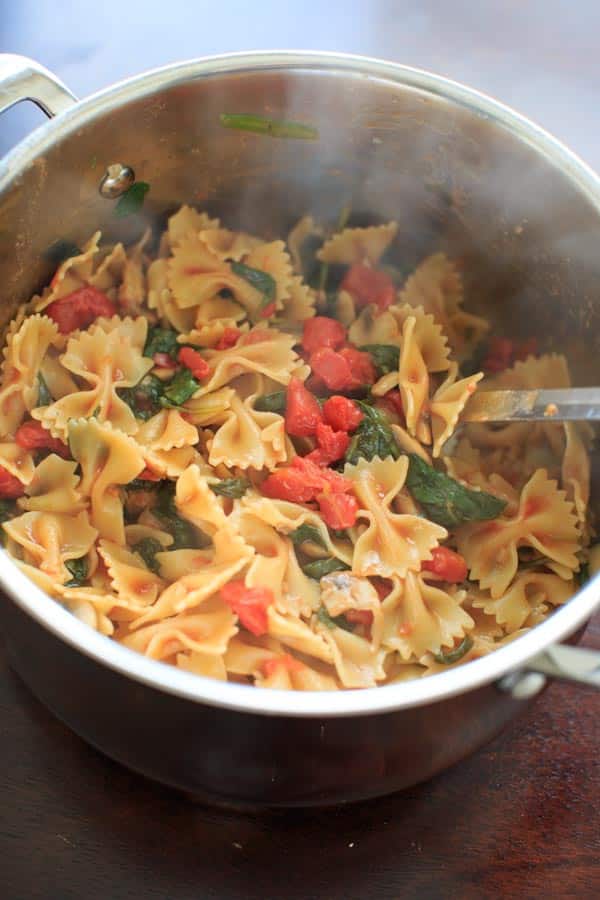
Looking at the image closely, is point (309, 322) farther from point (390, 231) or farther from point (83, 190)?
point (83, 190)

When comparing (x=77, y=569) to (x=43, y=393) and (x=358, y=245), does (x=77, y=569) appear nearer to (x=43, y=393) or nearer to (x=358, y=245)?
(x=43, y=393)

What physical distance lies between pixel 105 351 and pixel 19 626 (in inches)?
48.5

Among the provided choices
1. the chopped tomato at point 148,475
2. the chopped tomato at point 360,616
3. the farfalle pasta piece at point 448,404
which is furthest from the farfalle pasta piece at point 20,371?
the farfalle pasta piece at point 448,404

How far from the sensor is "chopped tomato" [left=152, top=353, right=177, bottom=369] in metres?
2.98

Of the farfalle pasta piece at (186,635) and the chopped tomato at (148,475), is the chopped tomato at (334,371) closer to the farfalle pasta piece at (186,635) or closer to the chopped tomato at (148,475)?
the chopped tomato at (148,475)

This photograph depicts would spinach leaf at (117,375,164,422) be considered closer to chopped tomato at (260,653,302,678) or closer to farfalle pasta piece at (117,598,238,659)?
farfalle pasta piece at (117,598,238,659)

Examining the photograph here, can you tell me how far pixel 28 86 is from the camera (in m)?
2.36

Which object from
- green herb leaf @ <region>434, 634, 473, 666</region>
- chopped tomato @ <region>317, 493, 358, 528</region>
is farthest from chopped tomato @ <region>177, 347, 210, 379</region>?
green herb leaf @ <region>434, 634, 473, 666</region>

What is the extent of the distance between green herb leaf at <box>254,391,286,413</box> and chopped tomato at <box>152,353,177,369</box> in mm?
301

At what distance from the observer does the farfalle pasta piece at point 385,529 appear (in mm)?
2572

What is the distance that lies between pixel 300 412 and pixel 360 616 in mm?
694

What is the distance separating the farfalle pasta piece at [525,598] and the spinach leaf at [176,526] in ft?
2.66

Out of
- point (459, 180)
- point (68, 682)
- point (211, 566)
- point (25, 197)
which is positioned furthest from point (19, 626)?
point (459, 180)

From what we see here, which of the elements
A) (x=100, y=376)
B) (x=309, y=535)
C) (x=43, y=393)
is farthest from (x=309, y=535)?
(x=43, y=393)
